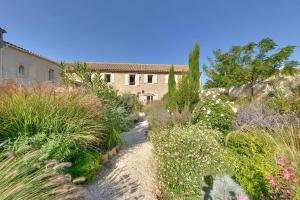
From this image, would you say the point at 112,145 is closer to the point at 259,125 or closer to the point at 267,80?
the point at 259,125

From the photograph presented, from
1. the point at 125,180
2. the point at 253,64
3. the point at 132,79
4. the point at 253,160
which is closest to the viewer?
the point at 125,180

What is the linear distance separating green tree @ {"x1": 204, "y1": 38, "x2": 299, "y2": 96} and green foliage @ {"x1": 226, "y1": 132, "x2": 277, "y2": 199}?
8789 mm

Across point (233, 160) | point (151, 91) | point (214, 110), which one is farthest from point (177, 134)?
point (151, 91)

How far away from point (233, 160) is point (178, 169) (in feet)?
5.36

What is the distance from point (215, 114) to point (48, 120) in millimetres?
5011

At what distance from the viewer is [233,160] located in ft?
12.7

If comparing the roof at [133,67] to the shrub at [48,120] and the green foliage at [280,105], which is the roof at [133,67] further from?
the shrub at [48,120]

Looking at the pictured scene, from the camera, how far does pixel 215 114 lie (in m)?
5.96

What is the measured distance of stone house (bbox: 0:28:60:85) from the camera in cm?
1178

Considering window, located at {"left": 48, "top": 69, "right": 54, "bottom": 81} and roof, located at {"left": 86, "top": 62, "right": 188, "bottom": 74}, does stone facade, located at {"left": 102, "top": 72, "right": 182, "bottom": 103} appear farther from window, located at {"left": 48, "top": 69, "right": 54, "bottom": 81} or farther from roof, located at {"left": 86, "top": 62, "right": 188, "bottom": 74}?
window, located at {"left": 48, "top": 69, "right": 54, "bottom": 81}

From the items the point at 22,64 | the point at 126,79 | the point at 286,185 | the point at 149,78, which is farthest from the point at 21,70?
the point at 286,185

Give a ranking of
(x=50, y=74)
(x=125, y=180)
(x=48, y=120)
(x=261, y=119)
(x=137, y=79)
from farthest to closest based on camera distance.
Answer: (x=137, y=79)
(x=50, y=74)
(x=261, y=119)
(x=125, y=180)
(x=48, y=120)

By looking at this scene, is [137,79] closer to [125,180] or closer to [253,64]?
[253,64]

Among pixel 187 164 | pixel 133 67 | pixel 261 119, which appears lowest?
pixel 187 164
